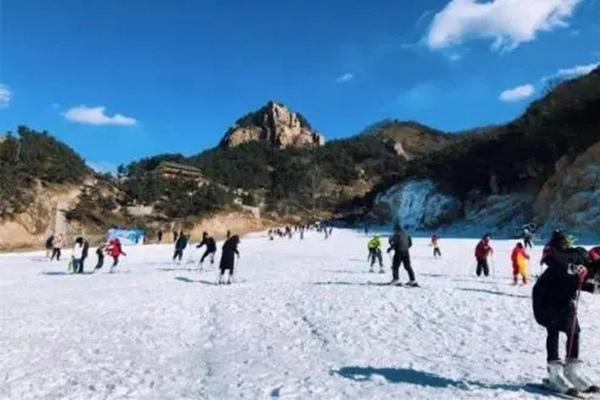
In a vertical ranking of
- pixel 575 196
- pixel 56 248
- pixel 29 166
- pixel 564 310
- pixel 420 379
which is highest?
pixel 29 166

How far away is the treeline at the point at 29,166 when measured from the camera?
68.4 m

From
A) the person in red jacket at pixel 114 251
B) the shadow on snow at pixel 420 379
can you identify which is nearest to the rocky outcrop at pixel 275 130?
the person in red jacket at pixel 114 251

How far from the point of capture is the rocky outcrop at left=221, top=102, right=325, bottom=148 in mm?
180500

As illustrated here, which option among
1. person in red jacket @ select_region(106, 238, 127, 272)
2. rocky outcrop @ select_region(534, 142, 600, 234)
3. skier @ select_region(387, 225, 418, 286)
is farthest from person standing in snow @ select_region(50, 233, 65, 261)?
rocky outcrop @ select_region(534, 142, 600, 234)

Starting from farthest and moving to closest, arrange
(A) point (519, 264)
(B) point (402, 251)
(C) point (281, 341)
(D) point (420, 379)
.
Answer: (A) point (519, 264) < (B) point (402, 251) < (C) point (281, 341) < (D) point (420, 379)

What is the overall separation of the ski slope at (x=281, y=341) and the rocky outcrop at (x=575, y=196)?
37585 mm

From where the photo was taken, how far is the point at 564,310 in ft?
24.9

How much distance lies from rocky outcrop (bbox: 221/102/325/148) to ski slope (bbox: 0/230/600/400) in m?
160

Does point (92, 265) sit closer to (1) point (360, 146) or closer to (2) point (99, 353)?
(2) point (99, 353)

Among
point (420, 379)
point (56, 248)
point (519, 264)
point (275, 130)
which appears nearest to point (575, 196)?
point (519, 264)

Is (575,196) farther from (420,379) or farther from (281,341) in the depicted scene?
(420,379)

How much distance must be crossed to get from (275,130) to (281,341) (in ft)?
566

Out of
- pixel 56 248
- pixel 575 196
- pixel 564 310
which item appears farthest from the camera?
pixel 575 196

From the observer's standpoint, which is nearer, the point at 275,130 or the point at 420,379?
the point at 420,379
